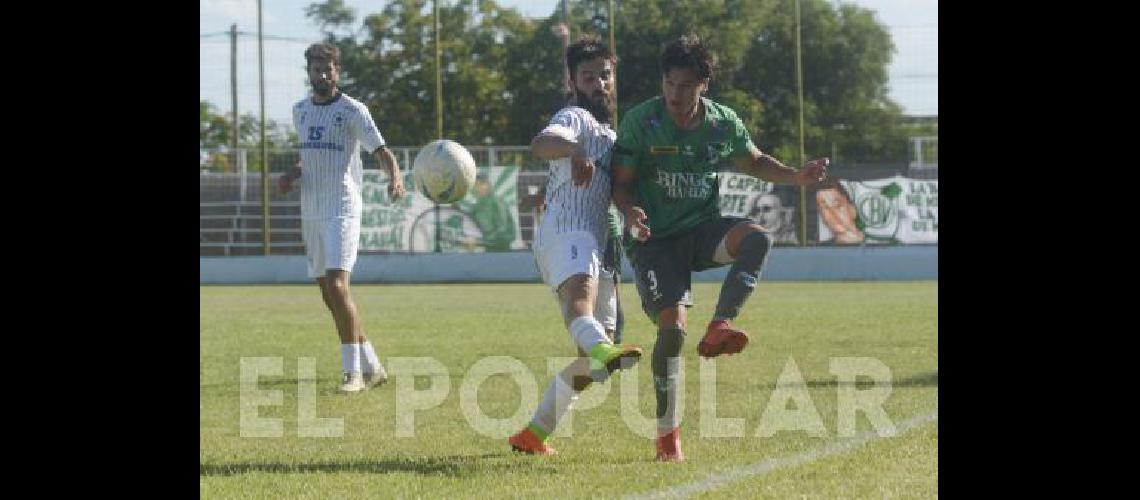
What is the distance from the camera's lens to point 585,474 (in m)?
6.70

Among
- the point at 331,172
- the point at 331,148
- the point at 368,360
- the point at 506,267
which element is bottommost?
the point at 368,360

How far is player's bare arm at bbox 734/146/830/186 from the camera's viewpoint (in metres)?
7.21

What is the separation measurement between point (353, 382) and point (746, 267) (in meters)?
3.96

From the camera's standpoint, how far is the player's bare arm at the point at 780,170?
721 cm

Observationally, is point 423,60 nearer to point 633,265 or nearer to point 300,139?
point 300,139

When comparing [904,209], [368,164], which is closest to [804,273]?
[904,209]

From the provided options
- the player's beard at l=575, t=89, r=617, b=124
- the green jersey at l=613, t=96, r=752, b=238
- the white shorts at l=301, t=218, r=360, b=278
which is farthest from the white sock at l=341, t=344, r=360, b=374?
the green jersey at l=613, t=96, r=752, b=238

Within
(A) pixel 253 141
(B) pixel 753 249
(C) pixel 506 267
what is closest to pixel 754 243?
(B) pixel 753 249

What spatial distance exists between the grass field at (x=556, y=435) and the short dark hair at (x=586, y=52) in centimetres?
181

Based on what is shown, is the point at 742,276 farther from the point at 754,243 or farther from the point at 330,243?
the point at 330,243

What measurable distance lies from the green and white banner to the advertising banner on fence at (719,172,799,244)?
389 cm

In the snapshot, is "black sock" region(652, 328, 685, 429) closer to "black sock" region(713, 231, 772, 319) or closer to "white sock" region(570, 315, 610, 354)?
"black sock" region(713, 231, 772, 319)

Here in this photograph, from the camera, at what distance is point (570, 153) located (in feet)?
22.5
